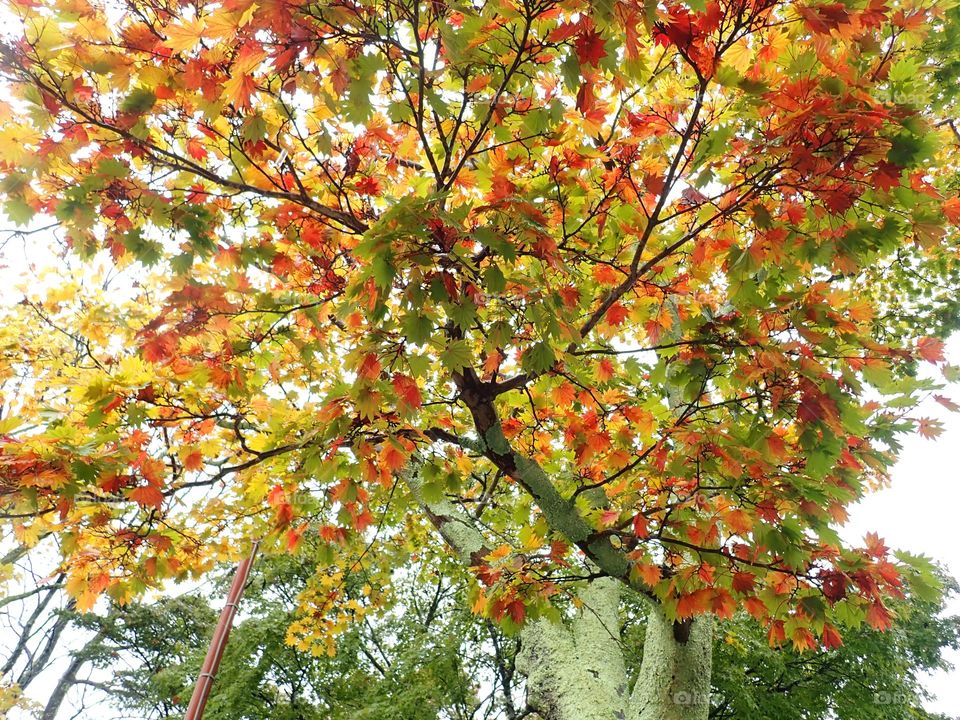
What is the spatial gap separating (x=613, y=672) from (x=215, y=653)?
3.53m

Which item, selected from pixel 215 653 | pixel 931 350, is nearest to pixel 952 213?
pixel 931 350

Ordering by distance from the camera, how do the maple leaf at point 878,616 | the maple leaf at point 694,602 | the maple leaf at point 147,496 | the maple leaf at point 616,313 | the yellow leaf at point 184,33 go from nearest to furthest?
the yellow leaf at point 184,33, the maple leaf at point 878,616, the maple leaf at point 147,496, the maple leaf at point 694,602, the maple leaf at point 616,313

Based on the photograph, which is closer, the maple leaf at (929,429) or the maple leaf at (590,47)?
the maple leaf at (590,47)

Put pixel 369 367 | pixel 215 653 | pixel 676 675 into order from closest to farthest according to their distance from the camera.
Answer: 1. pixel 369 367
2. pixel 676 675
3. pixel 215 653

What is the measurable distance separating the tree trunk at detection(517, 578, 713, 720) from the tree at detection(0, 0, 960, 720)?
0.09ft

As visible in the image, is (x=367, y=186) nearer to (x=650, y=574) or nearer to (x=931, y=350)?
(x=650, y=574)

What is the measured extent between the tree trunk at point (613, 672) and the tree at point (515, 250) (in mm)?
27

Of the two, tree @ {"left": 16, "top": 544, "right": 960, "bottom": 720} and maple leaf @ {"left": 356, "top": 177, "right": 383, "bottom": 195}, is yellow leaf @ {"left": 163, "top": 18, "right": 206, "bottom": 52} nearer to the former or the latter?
maple leaf @ {"left": 356, "top": 177, "right": 383, "bottom": 195}

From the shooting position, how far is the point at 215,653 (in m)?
5.18

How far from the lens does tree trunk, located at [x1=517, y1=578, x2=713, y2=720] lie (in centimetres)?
357

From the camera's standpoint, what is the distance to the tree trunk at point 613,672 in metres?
3.57

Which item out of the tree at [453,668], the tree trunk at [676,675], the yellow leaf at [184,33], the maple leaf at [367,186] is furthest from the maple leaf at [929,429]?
the tree at [453,668]

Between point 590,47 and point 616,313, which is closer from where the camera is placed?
point 590,47

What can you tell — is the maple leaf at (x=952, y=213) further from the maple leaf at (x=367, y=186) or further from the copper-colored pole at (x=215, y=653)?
the copper-colored pole at (x=215, y=653)
